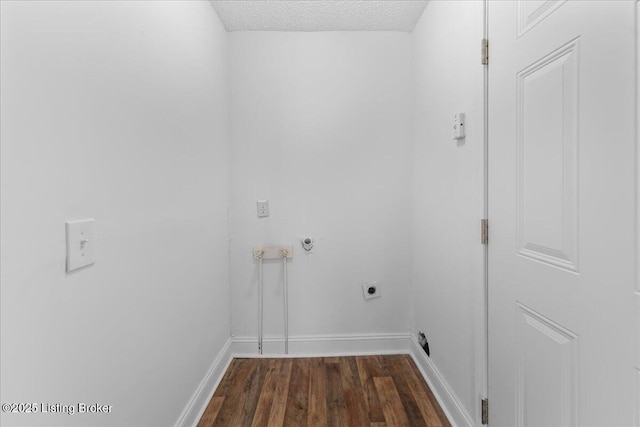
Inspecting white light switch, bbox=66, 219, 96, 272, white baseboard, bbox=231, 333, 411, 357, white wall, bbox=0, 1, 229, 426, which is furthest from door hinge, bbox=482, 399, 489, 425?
white light switch, bbox=66, 219, 96, 272

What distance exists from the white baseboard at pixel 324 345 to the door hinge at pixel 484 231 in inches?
48.6

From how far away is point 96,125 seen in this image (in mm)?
880

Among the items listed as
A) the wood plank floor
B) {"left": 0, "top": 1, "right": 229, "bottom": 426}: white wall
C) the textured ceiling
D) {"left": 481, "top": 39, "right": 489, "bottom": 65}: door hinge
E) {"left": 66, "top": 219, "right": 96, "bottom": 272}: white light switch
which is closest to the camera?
{"left": 0, "top": 1, "right": 229, "bottom": 426}: white wall

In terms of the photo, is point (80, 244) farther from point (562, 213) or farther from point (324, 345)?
point (324, 345)

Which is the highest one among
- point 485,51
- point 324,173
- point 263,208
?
point 485,51

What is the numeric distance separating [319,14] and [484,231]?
1689 millimetres

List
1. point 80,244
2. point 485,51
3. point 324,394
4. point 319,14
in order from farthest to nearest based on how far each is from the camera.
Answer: point 319,14, point 324,394, point 485,51, point 80,244

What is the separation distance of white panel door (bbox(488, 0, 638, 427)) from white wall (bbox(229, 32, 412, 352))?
38.9 inches

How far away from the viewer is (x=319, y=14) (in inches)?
77.6

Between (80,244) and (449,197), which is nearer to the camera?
(80,244)

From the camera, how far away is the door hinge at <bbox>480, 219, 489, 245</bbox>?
4.17 ft

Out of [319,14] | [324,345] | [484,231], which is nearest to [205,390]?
[324,345]

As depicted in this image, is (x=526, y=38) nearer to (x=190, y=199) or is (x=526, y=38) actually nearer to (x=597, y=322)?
(x=597, y=322)

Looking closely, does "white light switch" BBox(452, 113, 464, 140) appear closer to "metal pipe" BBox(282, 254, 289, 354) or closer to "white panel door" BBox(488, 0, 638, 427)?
"white panel door" BBox(488, 0, 638, 427)
